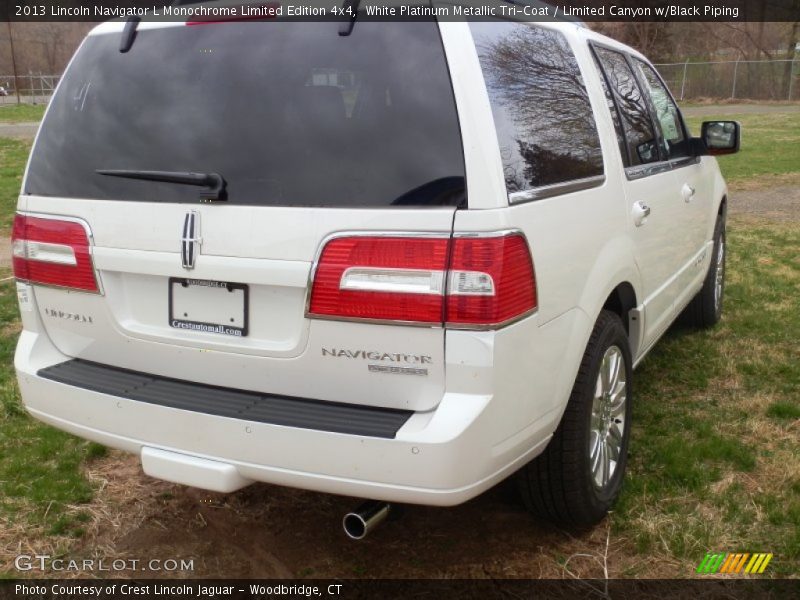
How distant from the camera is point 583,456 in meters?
2.87

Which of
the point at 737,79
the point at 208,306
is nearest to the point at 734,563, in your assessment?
the point at 208,306

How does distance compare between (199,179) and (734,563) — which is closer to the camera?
(199,179)

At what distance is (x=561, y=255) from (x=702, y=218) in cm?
259

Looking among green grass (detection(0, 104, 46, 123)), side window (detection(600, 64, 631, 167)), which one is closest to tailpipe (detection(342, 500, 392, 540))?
side window (detection(600, 64, 631, 167))

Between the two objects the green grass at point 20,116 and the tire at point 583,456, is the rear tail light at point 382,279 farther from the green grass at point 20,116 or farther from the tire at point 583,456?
the green grass at point 20,116

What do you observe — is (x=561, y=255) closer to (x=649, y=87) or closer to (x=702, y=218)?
(x=649, y=87)

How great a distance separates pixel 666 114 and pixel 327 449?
3.22 meters

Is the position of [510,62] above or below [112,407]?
above

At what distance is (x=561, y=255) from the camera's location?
8.53 ft

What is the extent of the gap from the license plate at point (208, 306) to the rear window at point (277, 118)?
271 millimetres

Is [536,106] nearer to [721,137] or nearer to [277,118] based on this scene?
[277,118]

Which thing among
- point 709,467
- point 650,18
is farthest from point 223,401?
point 650,18

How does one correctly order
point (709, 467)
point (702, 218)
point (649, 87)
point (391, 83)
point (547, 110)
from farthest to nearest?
point (702, 218) → point (649, 87) → point (709, 467) → point (547, 110) → point (391, 83)

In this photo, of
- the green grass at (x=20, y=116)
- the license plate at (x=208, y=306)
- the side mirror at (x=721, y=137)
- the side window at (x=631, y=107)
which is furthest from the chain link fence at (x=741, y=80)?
the license plate at (x=208, y=306)
